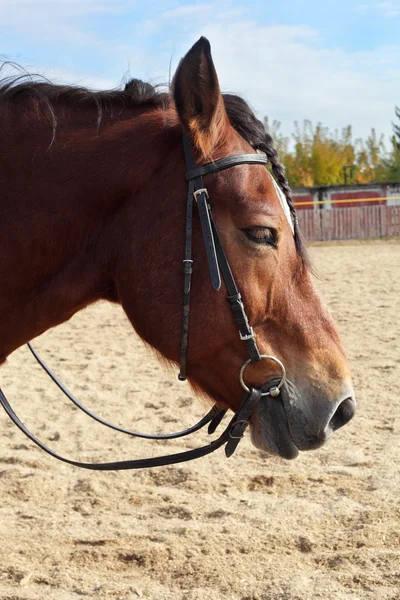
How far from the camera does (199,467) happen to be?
194 inches

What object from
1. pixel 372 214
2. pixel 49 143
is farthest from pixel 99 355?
pixel 372 214

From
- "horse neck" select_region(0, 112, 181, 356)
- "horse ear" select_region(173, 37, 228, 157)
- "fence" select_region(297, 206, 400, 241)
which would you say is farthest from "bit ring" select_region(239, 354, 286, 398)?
"fence" select_region(297, 206, 400, 241)

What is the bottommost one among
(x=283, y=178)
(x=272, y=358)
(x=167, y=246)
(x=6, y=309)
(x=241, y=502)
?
(x=241, y=502)

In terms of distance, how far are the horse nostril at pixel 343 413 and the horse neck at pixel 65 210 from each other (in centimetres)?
103

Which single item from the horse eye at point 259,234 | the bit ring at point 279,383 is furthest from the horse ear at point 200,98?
the bit ring at point 279,383

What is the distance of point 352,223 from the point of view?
26188mm

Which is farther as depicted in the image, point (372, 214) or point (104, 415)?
point (372, 214)

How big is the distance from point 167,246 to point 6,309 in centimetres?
68

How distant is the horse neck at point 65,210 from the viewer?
2.49m

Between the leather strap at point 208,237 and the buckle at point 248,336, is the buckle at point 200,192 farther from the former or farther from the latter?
the buckle at point 248,336

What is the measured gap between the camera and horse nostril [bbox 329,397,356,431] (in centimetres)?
251

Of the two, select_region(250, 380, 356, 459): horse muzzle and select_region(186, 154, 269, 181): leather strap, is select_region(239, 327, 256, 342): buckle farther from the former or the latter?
select_region(186, 154, 269, 181): leather strap

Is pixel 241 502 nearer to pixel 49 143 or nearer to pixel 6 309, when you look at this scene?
pixel 6 309

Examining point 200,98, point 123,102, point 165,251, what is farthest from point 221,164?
point 123,102
